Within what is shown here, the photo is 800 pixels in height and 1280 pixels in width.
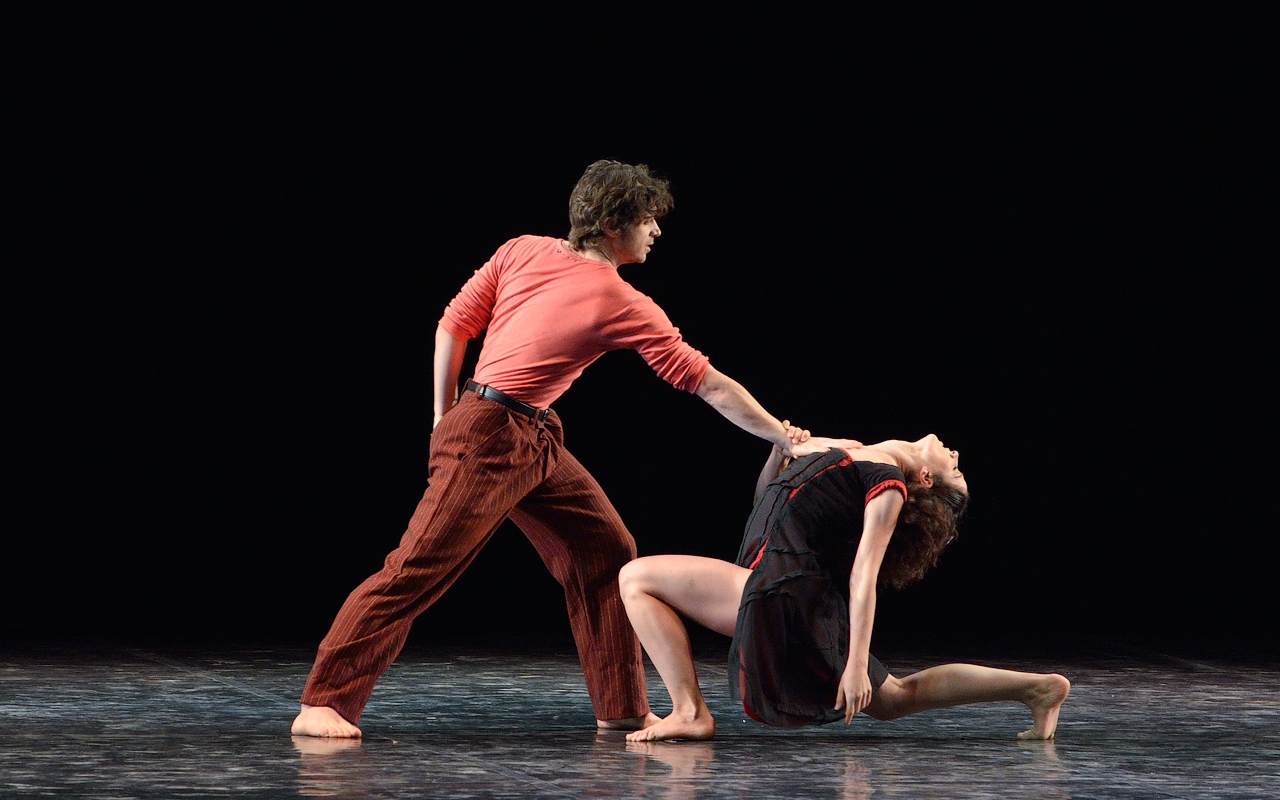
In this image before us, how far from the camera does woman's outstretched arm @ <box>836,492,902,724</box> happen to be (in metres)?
2.48

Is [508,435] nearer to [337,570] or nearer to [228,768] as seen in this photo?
[228,768]

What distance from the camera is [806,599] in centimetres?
256

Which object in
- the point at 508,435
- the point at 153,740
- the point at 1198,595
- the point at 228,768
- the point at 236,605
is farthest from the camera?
the point at 1198,595

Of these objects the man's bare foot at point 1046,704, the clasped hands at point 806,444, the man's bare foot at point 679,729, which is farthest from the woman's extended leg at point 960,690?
the clasped hands at point 806,444

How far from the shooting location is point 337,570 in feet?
20.0

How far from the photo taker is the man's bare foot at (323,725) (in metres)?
2.59

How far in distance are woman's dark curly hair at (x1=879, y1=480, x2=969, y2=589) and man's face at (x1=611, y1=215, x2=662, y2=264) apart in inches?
25.3

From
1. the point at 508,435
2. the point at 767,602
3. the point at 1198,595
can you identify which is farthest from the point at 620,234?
the point at 1198,595

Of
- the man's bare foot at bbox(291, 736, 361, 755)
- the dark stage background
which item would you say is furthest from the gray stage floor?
the dark stage background

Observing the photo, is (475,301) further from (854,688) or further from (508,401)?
(854,688)

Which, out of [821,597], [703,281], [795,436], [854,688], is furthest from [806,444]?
[703,281]

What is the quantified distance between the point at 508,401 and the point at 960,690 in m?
0.93

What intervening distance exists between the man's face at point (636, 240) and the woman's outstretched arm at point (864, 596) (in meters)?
0.63

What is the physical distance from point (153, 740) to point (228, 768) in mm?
351
